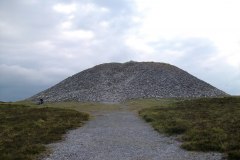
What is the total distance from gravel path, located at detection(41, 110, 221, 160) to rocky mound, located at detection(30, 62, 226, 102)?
53.6 metres

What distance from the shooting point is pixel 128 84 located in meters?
105

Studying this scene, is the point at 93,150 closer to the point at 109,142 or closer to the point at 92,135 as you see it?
the point at 109,142

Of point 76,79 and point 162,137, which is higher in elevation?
point 76,79

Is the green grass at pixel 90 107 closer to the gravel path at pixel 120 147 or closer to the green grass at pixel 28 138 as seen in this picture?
the green grass at pixel 28 138

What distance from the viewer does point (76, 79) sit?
116 m

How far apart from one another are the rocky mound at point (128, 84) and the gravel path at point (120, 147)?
2109 inches

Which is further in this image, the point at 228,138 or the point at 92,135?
the point at 92,135

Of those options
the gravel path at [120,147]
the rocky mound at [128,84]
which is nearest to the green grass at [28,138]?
the gravel path at [120,147]

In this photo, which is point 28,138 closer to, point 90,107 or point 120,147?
point 120,147

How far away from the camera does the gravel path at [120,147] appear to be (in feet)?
79.5

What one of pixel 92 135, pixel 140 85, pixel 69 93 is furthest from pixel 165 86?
pixel 92 135

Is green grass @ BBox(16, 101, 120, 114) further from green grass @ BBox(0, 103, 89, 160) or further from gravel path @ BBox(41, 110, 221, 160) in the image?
gravel path @ BBox(41, 110, 221, 160)

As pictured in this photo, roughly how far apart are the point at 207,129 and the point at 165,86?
224ft

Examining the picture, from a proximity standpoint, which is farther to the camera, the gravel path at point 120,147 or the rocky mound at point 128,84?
the rocky mound at point 128,84
